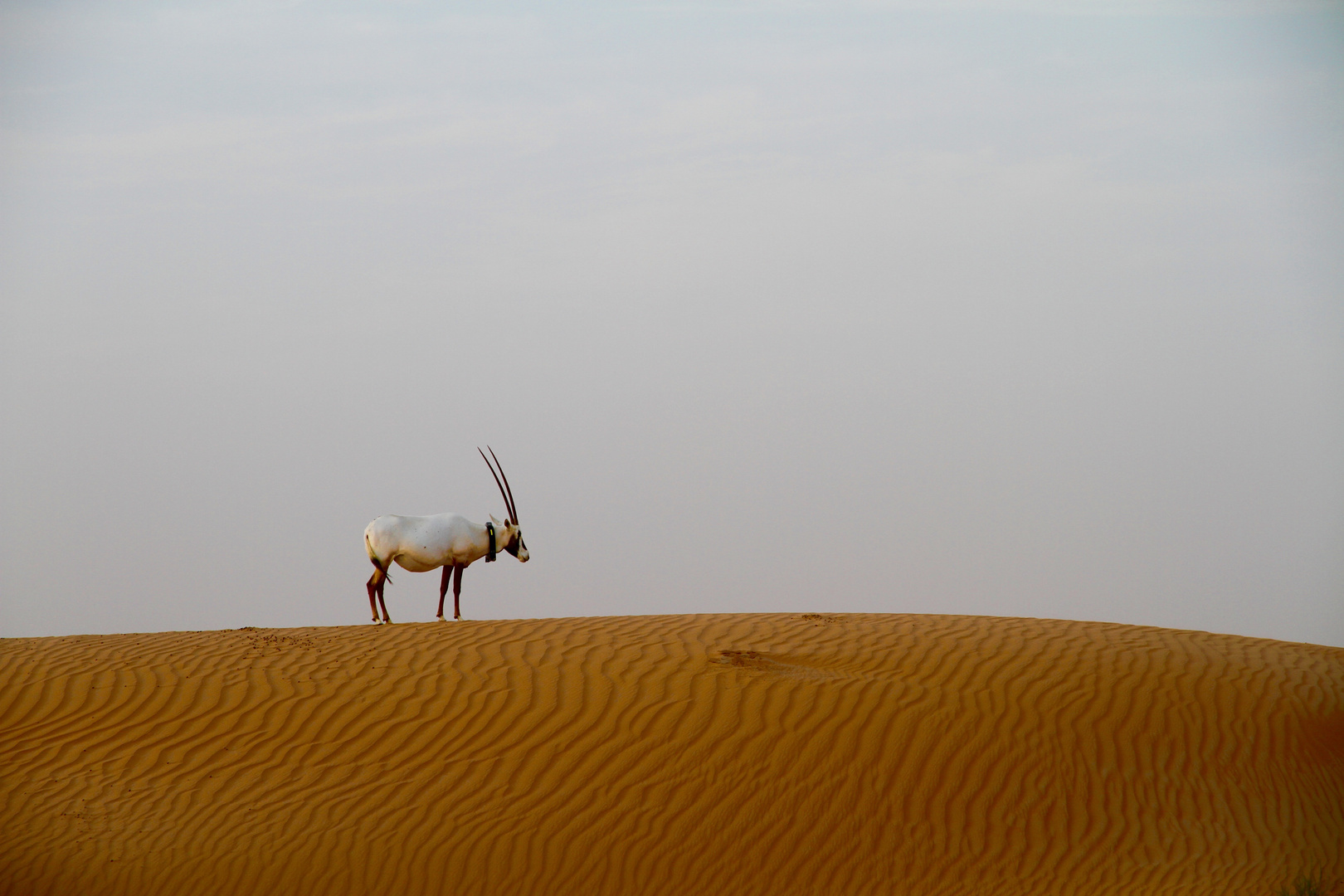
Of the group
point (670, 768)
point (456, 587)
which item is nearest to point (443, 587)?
point (456, 587)

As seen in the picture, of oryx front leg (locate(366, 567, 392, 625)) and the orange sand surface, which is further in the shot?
oryx front leg (locate(366, 567, 392, 625))

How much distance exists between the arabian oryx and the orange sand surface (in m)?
1.26

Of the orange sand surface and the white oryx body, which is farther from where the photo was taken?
the white oryx body

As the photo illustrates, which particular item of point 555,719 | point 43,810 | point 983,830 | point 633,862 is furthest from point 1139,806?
point 43,810

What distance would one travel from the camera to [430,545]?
39.8 ft

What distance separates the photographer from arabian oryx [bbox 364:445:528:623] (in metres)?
12.0

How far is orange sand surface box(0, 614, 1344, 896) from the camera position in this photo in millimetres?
7734

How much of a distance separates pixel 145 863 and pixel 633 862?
3755 millimetres

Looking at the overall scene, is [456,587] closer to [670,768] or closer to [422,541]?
[422,541]

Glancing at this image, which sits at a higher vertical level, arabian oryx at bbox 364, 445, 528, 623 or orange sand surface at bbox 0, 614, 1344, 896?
arabian oryx at bbox 364, 445, 528, 623

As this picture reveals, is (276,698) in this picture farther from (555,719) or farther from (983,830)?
(983,830)

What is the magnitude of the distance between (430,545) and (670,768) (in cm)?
487

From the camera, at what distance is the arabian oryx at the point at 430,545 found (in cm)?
1202

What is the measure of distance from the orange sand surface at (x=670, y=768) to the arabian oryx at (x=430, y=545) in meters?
1.26
